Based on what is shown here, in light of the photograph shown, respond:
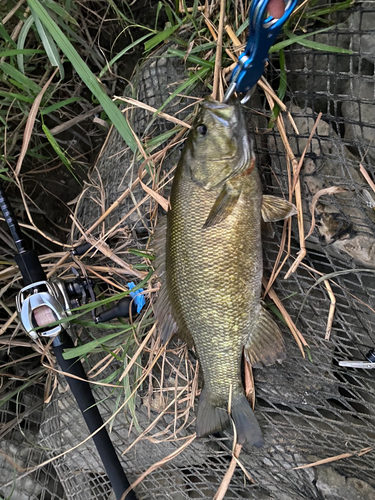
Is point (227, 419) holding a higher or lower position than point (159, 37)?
lower

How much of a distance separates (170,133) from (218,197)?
48cm

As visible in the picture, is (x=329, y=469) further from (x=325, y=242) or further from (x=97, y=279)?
(x=97, y=279)

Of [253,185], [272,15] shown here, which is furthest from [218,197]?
[272,15]

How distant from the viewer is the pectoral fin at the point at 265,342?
1539 mm

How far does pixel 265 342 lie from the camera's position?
1.55m

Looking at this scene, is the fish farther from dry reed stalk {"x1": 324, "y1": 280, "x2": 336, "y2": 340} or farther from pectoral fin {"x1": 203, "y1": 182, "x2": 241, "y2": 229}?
dry reed stalk {"x1": 324, "y1": 280, "x2": 336, "y2": 340}

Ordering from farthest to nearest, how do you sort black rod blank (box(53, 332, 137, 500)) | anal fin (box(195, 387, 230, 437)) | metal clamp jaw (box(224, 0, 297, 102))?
1. black rod blank (box(53, 332, 137, 500))
2. anal fin (box(195, 387, 230, 437))
3. metal clamp jaw (box(224, 0, 297, 102))

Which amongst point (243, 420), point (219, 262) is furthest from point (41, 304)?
point (243, 420)

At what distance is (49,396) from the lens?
2.24 metres

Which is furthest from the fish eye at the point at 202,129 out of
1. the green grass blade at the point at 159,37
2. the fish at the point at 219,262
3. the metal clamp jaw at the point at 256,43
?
the green grass blade at the point at 159,37

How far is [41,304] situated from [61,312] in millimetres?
98

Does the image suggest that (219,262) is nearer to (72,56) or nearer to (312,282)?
(312,282)

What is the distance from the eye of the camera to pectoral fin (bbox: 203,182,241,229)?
1.35m

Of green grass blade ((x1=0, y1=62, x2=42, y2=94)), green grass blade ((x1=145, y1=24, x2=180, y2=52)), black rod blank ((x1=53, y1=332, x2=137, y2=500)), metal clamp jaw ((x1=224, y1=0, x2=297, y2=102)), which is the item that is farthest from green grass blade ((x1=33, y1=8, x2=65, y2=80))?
black rod blank ((x1=53, y1=332, x2=137, y2=500))
